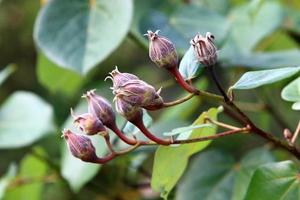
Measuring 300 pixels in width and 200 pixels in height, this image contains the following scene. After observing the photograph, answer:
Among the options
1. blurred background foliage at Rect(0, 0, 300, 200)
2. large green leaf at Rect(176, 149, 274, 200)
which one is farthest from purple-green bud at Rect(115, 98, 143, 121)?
large green leaf at Rect(176, 149, 274, 200)

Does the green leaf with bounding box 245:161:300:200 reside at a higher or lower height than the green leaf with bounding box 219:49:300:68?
higher

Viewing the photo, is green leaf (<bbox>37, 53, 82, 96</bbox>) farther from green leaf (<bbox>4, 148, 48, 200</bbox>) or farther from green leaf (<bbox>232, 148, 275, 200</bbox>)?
green leaf (<bbox>232, 148, 275, 200</bbox>)

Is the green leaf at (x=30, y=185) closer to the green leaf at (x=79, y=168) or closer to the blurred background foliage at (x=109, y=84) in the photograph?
the blurred background foliage at (x=109, y=84)

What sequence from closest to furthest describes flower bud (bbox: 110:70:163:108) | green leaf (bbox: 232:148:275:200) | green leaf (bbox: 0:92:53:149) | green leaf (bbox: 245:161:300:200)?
flower bud (bbox: 110:70:163:108), green leaf (bbox: 245:161:300:200), green leaf (bbox: 232:148:275:200), green leaf (bbox: 0:92:53:149)

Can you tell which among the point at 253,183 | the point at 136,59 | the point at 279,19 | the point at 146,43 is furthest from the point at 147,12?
the point at 136,59

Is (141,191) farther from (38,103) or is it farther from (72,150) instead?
(72,150)

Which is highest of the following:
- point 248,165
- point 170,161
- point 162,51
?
point 162,51

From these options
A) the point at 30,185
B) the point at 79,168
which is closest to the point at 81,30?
the point at 79,168

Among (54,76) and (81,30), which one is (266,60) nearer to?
(81,30)
